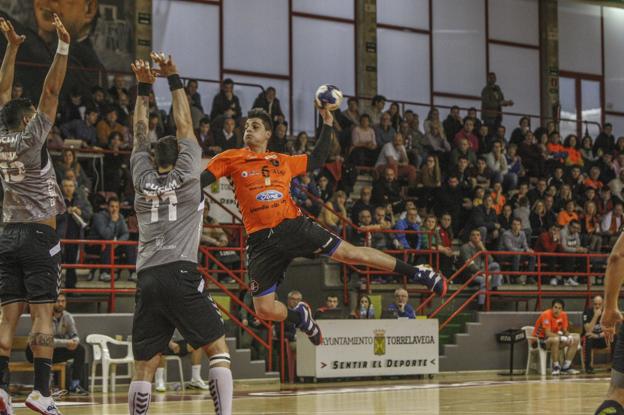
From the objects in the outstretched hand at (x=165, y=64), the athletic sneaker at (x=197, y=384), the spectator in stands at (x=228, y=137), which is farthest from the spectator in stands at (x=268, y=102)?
the outstretched hand at (x=165, y=64)

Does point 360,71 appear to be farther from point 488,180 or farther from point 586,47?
point 586,47

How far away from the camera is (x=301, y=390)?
1612 cm

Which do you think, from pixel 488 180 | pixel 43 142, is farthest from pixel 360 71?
pixel 43 142

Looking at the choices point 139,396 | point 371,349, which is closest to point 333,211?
point 371,349

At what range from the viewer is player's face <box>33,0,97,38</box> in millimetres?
23345

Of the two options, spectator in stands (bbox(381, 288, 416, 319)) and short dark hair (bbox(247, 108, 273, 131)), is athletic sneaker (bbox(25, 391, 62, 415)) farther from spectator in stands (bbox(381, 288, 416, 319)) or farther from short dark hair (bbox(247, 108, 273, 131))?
spectator in stands (bbox(381, 288, 416, 319))

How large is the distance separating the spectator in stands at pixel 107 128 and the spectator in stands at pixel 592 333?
9.83 m

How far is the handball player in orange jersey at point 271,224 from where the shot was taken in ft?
32.6

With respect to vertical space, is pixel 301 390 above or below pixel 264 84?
below

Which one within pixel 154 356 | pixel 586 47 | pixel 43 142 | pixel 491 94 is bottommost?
pixel 154 356

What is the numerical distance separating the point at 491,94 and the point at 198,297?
22.0m

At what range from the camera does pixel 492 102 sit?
2833 cm

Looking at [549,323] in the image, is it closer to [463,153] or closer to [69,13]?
[463,153]

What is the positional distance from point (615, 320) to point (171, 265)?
9.41 feet
